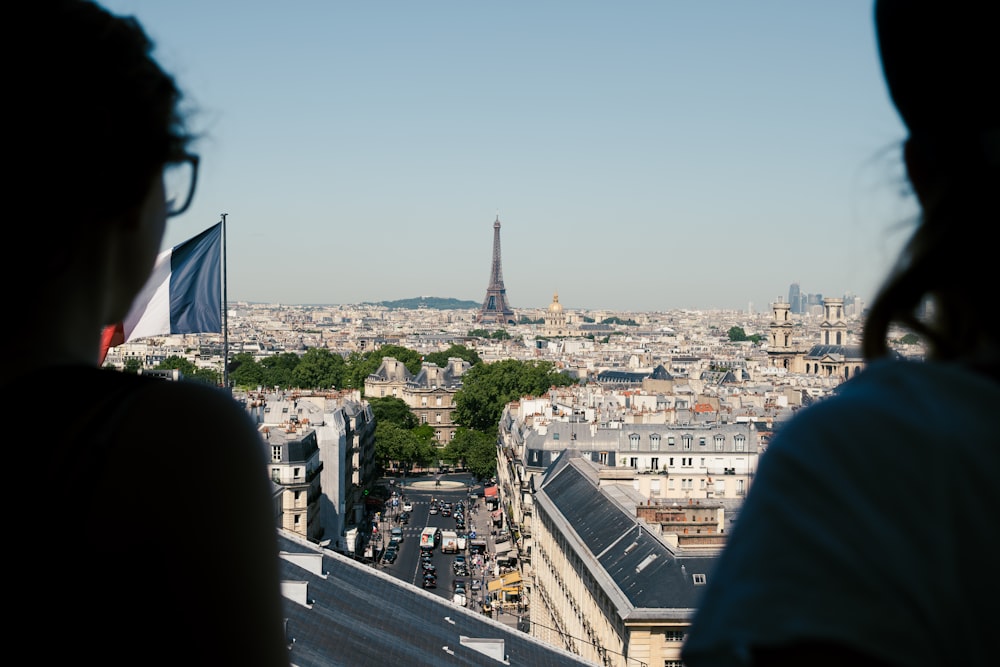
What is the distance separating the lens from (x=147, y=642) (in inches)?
59.1

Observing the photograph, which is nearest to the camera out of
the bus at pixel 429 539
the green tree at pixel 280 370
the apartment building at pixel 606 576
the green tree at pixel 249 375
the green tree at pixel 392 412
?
the apartment building at pixel 606 576

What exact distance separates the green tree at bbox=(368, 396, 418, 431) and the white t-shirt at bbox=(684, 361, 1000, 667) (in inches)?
3190

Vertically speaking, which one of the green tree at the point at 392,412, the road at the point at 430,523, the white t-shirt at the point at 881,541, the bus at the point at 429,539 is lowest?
the road at the point at 430,523

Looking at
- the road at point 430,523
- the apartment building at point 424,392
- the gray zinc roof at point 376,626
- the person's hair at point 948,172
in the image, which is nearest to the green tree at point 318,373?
the apartment building at point 424,392

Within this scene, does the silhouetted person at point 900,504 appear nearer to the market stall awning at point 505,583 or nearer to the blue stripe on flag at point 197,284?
the blue stripe on flag at point 197,284

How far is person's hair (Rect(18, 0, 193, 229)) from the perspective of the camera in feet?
5.30

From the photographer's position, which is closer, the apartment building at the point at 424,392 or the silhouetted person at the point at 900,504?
the silhouetted person at the point at 900,504

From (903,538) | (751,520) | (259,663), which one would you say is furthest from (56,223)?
(903,538)

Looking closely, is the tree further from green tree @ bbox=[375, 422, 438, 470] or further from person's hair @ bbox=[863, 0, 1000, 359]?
person's hair @ bbox=[863, 0, 1000, 359]

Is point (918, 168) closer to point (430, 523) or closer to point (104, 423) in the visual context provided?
point (104, 423)

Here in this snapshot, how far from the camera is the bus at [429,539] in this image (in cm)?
5250

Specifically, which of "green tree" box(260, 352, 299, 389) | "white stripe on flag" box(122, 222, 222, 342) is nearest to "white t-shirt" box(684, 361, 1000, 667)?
"white stripe on flag" box(122, 222, 222, 342)

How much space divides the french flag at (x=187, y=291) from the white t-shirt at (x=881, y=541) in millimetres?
11405

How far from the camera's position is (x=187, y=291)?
13375 millimetres
